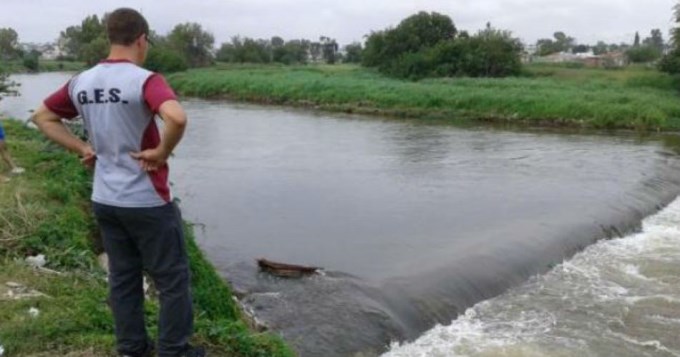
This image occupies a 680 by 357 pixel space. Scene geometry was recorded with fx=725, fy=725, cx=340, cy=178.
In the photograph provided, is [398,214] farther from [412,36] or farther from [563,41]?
[563,41]

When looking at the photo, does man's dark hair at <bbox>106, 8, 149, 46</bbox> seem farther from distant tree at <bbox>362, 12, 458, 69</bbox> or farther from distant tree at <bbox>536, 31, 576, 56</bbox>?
distant tree at <bbox>536, 31, 576, 56</bbox>

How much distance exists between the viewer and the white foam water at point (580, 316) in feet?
27.5

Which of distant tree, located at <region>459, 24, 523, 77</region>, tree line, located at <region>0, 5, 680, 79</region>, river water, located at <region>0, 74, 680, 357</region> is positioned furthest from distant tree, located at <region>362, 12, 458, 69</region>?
river water, located at <region>0, 74, 680, 357</region>

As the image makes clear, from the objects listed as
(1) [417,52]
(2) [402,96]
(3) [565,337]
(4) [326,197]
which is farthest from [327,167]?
(1) [417,52]

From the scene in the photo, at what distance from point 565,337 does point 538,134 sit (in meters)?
21.4

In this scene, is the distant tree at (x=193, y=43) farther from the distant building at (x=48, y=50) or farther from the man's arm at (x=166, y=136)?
the man's arm at (x=166, y=136)

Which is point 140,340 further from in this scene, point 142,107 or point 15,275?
point 15,275

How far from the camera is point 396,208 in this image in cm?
1510

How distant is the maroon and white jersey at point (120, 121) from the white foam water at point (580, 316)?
4.76 metres

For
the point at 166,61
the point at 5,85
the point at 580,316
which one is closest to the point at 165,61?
the point at 166,61

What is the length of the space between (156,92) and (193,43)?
3537 inches

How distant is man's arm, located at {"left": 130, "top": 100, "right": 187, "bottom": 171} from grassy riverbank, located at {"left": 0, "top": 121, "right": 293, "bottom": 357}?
5.04 feet

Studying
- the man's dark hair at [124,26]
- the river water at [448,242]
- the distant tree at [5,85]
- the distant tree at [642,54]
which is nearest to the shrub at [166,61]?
the river water at [448,242]

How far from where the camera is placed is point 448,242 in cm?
1252
